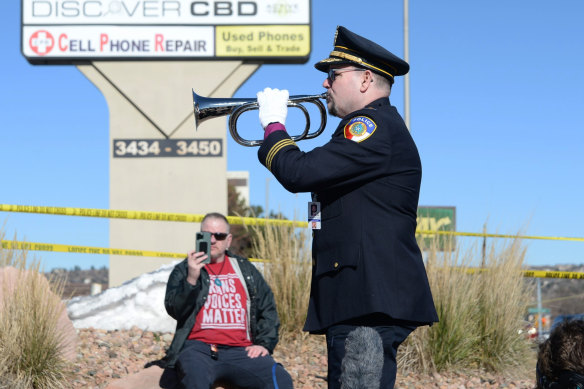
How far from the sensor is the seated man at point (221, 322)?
170 inches

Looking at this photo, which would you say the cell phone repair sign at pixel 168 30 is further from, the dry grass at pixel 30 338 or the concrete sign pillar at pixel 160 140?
the dry grass at pixel 30 338

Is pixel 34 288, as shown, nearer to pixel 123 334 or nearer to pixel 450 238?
pixel 123 334

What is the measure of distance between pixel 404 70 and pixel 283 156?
24.3 inches

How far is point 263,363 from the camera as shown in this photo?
4418mm

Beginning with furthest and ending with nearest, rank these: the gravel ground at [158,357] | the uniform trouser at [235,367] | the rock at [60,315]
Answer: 1. the gravel ground at [158,357]
2. the rock at [60,315]
3. the uniform trouser at [235,367]

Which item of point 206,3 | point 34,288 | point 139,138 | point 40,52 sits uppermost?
point 206,3

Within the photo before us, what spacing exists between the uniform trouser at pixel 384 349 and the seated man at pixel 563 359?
452 mm

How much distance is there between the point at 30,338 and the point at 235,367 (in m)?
1.51

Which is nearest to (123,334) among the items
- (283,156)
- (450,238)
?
(450,238)

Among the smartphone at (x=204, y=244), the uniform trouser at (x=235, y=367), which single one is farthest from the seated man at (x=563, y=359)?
the smartphone at (x=204, y=244)

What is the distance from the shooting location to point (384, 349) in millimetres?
2344

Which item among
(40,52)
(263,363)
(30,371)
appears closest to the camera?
(263,363)

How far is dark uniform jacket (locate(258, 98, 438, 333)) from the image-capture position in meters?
2.34

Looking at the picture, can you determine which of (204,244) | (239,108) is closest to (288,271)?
(204,244)
